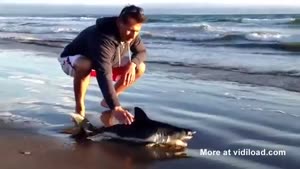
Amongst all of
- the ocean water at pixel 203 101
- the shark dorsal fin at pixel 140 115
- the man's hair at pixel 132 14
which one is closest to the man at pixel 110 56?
the man's hair at pixel 132 14

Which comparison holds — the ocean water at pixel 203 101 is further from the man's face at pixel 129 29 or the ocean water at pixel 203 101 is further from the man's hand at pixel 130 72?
the man's face at pixel 129 29

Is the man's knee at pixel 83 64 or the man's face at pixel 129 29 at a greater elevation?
the man's face at pixel 129 29


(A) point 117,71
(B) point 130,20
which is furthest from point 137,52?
(B) point 130,20

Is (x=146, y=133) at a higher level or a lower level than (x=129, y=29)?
lower

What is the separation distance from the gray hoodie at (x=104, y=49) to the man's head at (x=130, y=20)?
3.6 inches

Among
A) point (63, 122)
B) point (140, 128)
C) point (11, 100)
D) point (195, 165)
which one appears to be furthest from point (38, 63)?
point (195, 165)

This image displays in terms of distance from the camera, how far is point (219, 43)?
16719 mm

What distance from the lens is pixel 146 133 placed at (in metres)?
4.62

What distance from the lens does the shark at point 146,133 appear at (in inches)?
180

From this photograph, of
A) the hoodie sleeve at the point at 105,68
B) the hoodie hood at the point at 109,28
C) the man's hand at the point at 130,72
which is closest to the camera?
the hoodie sleeve at the point at 105,68

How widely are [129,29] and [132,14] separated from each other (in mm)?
167

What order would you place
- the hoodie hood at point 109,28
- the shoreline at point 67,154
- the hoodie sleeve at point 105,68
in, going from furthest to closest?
1. the hoodie hood at point 109,28
2. the hoodie sleeve at point 105,68
3. the shoreline at point 67,154

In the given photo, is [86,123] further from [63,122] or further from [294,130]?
[294,130]

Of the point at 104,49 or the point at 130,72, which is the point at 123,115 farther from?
the point at 130,72
